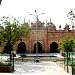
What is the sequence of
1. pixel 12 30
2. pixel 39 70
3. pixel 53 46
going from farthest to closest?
pixel 53 46, pixel 12 30, pixel 39 70

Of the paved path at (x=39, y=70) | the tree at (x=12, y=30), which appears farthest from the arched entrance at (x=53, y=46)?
the paved path at (x=39, y=70)

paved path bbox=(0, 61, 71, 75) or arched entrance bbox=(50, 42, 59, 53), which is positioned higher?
arched entrance bbox=(50, 42, 59, 53)

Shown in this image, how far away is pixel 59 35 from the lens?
47.3 m

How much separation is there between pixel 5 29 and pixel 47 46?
16552mm

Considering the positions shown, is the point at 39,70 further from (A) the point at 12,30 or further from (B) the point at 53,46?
(B) the point at 53,46

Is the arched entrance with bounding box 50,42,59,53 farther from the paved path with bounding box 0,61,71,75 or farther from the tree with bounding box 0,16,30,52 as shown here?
the paved path with bounding box 0,61,71,75

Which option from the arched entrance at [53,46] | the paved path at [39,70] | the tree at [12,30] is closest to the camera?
the paved path at [39,70]

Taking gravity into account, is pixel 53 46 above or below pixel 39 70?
above

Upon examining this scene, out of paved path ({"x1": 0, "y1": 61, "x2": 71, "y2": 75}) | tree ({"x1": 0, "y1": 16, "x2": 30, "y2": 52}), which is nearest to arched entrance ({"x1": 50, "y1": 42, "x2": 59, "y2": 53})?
tree ({"x1": 0, "y1": 16, "x2": 30, "y2": 52})

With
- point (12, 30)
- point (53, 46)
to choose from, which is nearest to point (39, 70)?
point (12, 30)

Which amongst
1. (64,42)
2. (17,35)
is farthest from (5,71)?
(64,42)

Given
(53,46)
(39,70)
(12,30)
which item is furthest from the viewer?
(53,46)

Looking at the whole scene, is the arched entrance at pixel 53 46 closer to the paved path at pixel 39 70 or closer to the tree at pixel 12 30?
the tree at pixel 12 30

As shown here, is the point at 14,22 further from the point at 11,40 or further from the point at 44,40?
the point at 44,40
